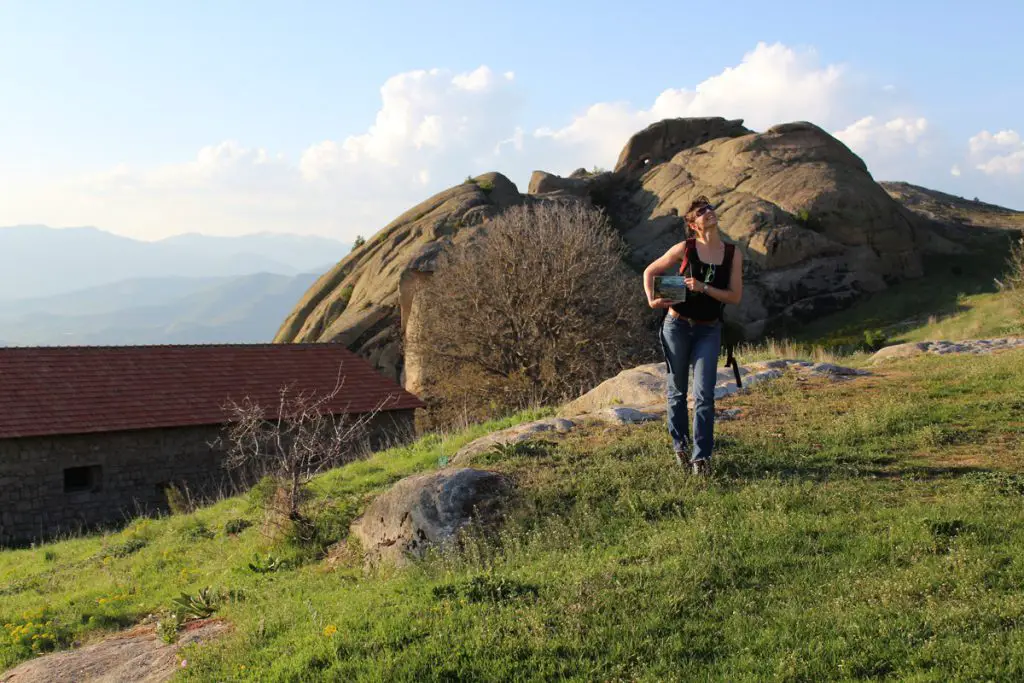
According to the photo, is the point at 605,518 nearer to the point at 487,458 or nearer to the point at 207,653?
the point at 487,458

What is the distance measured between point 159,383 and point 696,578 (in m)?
24.6

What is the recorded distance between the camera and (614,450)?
30.2 feet

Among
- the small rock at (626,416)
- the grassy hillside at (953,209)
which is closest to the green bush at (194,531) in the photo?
the small rock at (626,416)

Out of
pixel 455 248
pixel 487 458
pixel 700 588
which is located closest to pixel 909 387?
pixel 487 458

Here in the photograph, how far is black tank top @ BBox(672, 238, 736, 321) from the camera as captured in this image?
789 centimetres

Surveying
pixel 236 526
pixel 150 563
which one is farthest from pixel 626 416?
pixel 150 563

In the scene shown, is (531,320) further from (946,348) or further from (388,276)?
(388,276)

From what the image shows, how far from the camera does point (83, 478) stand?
2395 centimetres

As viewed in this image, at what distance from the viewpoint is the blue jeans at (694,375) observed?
25.9 ft

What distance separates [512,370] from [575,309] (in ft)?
10.1

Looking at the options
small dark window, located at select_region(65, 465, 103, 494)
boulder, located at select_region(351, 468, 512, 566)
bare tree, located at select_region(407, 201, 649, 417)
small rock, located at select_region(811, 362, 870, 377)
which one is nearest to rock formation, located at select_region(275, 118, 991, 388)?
bare tree, located at select_region(407, 201, 649, 417)

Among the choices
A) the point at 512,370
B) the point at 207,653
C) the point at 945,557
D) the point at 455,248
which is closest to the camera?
the point at 945,557

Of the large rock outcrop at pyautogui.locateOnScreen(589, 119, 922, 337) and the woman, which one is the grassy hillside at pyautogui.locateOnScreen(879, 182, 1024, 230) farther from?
the woman

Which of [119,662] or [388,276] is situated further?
[388,276]
